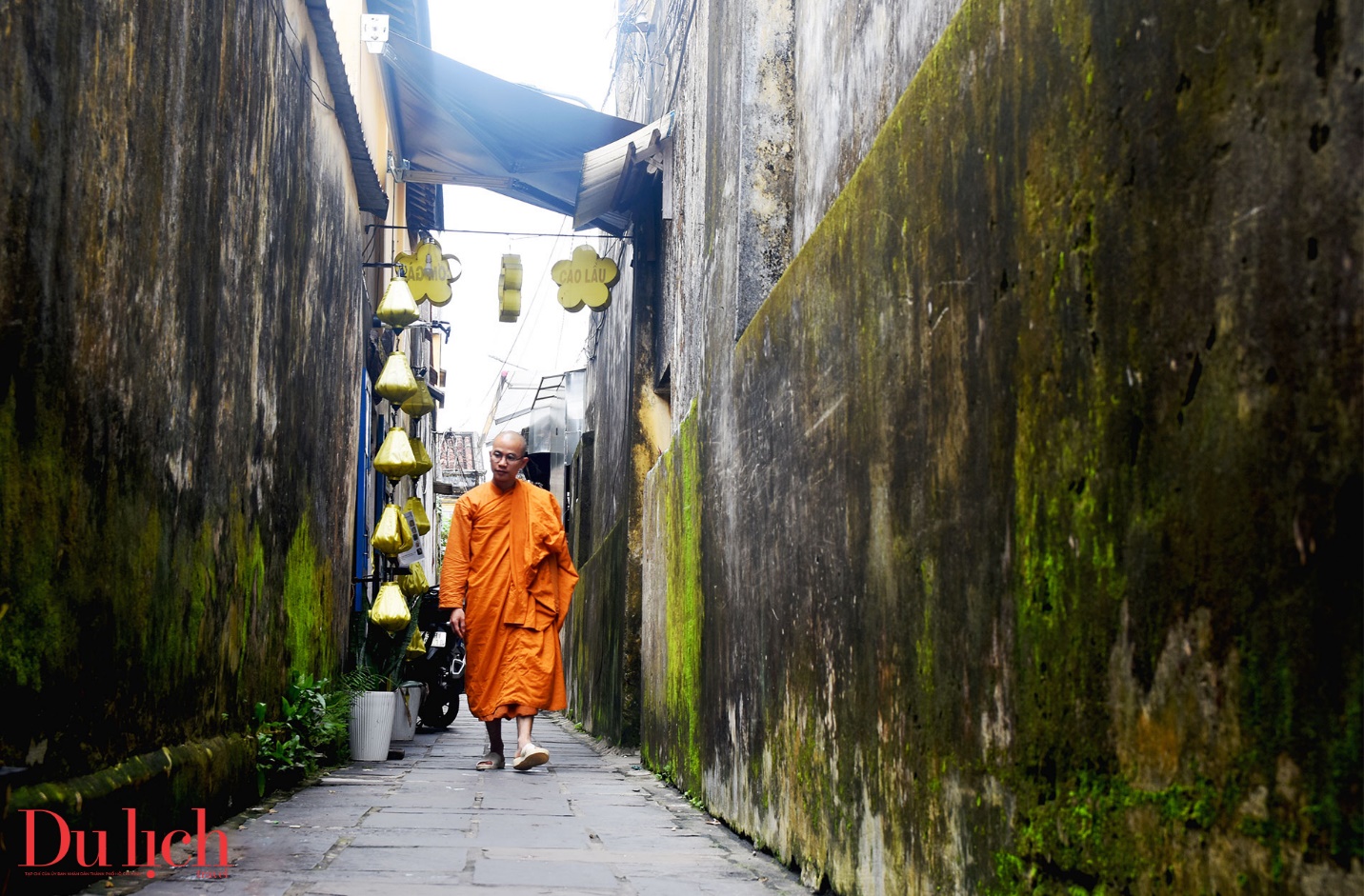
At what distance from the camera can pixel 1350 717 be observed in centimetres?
122

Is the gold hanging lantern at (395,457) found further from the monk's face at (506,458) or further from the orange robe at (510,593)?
the monk's face at (506,458)

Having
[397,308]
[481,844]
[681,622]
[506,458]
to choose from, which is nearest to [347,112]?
[397,308]

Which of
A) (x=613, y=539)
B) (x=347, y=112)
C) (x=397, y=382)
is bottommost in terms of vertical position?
(x=613, y=539)

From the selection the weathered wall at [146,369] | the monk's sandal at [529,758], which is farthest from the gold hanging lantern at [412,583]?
the weathered wall at [146,369]

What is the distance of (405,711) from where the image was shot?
8.12m

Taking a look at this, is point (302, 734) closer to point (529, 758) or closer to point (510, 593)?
point (529, 758)

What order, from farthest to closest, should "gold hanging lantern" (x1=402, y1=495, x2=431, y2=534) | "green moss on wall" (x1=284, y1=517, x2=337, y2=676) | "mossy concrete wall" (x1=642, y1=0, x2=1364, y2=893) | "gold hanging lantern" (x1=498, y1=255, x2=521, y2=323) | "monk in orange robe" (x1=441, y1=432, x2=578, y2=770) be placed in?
"gold hanging lantern" (x1=498, y1=255, x2=521, y2=323), "gold hanging lantern" (x1=402, y1=495, x2=431, y2=534), "monk in orange robe" (x1=441, y1=432, x2=578, y2=770), "green moss on wall" (x1=284, y1=517, x2=337, y2=676), "mossy concrete wall" (x1=642, y1=0, x2=1364, y2=893)

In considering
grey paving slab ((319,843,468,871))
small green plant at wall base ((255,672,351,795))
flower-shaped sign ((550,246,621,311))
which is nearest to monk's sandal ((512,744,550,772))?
small green plant at wall base ((255,672,351,795))

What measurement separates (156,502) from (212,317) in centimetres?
83

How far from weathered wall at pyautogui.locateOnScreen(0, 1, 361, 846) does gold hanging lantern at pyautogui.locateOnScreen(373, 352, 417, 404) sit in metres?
1.51

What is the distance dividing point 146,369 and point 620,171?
581cm

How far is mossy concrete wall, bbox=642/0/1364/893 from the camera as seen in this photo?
130 centimetres

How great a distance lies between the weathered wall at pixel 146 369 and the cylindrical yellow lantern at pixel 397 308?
5.09 ft

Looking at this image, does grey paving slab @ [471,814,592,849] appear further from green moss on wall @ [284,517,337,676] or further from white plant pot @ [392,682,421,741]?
white plant pot @ [392,682,421,741]
